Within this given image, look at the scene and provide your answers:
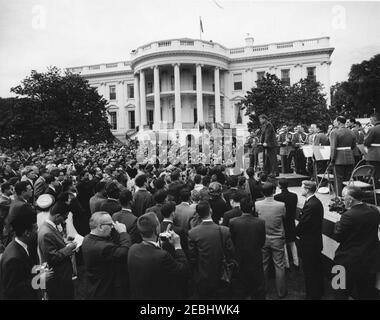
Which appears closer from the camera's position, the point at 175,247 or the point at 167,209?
the point at 175,247

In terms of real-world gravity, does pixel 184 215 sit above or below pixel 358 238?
above

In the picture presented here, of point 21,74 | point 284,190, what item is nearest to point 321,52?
point 21,74

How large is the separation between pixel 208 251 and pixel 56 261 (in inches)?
71.2

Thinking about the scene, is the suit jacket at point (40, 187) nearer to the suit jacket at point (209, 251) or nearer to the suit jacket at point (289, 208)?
the suit jacket at point (209, 251)

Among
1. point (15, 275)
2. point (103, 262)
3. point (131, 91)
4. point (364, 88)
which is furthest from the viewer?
point (131, 91)

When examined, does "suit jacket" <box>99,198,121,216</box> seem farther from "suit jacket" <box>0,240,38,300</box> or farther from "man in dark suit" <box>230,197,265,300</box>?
"suit jacket" <box>0,240,38,300</box>

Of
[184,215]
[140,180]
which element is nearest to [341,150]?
[184,215]

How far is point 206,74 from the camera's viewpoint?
42.8 metres

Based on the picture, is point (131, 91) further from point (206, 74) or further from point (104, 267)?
point (104, 267)

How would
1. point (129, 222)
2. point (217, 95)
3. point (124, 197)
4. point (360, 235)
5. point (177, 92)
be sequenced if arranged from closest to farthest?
point (360, 235) → point (129, 222) → point (124, 197) → point (177, 92) → point (217, 95)

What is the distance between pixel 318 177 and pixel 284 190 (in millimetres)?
4615

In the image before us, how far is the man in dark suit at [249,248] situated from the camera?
4746mm

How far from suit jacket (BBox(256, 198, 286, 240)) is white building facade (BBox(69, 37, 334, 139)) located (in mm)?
30841
